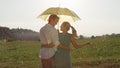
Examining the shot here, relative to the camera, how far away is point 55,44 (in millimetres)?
9617

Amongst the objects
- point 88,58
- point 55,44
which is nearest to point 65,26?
point 55,44

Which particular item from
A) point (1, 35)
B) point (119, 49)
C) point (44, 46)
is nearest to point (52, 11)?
point (44, 46)

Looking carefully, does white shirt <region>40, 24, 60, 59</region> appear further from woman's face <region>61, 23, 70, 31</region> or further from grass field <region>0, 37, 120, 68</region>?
grass field <region>0, 37, 120, 68</region>

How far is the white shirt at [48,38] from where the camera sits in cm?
950

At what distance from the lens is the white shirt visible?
9500 mm

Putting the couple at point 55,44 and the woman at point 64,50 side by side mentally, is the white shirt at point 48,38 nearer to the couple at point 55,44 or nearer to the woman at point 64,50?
the couple at point 55,44

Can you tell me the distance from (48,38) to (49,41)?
0.26 feet

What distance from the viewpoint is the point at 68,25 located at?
10.1m

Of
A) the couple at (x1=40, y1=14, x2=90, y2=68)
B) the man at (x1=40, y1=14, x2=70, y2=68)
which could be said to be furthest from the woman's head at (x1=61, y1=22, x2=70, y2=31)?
the man at (x1=40, y1=14, x2=70, y2=68)

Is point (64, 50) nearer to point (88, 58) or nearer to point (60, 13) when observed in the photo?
point (60, 13)

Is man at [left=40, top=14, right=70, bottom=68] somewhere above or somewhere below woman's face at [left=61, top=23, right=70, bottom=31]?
below

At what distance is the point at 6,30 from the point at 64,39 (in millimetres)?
87898

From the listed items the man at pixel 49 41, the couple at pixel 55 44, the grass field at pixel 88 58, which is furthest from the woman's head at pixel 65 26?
the grass field at pixel 88 58

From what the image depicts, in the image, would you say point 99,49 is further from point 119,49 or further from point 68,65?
point 68,65
